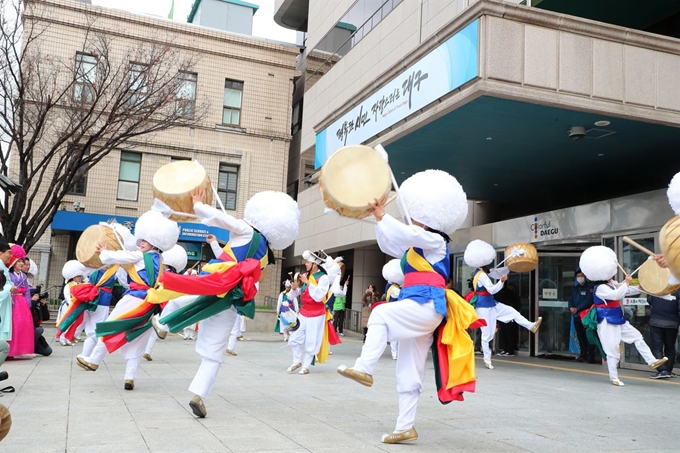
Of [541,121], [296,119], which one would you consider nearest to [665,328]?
[541,121]

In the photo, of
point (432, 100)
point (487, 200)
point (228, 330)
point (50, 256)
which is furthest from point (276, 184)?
point (228, 330)

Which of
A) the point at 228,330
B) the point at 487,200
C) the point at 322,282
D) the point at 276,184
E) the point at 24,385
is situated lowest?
the point at 24,385

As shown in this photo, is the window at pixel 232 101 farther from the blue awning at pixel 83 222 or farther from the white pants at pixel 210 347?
the white pants at pixel 210 347

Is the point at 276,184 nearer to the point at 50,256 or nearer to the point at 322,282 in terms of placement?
the point at 50,256

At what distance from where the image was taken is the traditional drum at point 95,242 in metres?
8.37

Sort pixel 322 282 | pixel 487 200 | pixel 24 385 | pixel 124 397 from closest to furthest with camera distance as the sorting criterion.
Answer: pixel 124 397, pixel 24 385, pixel 322 282, pixel 487 200

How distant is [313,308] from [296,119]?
23.1 m

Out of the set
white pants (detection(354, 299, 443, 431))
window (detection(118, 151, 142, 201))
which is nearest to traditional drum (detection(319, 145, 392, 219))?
white pants (detection(354, 299, 443, 431))

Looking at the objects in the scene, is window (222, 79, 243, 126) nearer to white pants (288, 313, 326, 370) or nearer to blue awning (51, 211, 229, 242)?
blue awning (51, 211, 229, 242)

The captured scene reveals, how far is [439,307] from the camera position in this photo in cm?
481

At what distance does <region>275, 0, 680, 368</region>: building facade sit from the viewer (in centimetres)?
927

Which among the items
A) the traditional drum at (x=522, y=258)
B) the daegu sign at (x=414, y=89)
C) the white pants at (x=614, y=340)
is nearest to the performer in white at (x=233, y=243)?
the daegu sign at (x=414, y=89)

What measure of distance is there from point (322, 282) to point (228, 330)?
13.1 feet

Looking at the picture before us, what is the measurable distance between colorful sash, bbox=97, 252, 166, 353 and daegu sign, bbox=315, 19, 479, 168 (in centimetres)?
515
